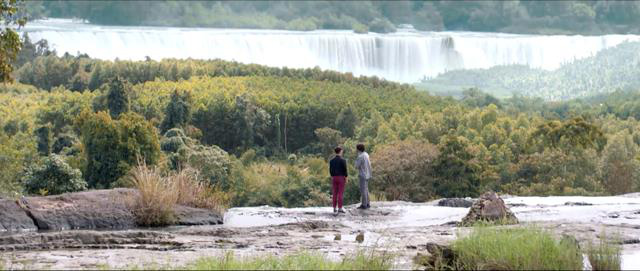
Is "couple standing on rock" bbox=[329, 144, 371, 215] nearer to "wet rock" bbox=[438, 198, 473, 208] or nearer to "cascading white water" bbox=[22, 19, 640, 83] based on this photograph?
"wet rock" bbox=[438, 198, 473, 208]

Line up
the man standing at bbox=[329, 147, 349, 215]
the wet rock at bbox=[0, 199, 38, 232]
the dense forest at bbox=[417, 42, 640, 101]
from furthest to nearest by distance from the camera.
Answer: the dense forest at bbox=[417, 42, 640, 101], the man standing at bbox=[329, 147, 349, 215], the wet rock at bbox=[0, 199, 38, 232]

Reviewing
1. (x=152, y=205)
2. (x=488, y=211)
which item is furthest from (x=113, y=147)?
(x=488, y=211)

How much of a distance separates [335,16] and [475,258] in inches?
4879

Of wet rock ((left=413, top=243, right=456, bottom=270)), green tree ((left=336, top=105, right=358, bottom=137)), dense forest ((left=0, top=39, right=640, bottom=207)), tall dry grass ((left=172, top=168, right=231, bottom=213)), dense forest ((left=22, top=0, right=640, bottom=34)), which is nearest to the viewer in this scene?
wet rock ((left=413, top=243, right=456, bottom=270))

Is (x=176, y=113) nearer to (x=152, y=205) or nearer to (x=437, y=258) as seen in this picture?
(x=152, y=205)

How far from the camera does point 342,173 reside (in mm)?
23422

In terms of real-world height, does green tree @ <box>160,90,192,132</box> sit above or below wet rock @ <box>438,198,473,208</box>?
below

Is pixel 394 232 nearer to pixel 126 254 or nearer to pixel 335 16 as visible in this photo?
pixel 126 254

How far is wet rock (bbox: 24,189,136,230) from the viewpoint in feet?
70.4

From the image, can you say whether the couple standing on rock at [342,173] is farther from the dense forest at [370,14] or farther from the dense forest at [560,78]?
the dense forest at [370,14]

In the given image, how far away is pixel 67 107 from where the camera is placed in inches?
2297

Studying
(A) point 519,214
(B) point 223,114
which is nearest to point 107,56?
(B) point 223,114

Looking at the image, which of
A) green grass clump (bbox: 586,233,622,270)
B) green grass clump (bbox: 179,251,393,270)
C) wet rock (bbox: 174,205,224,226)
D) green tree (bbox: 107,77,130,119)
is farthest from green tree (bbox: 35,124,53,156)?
green grass clump (bbox: 586,233,622,270)

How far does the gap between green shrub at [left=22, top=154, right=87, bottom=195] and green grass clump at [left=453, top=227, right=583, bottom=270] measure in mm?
13936
